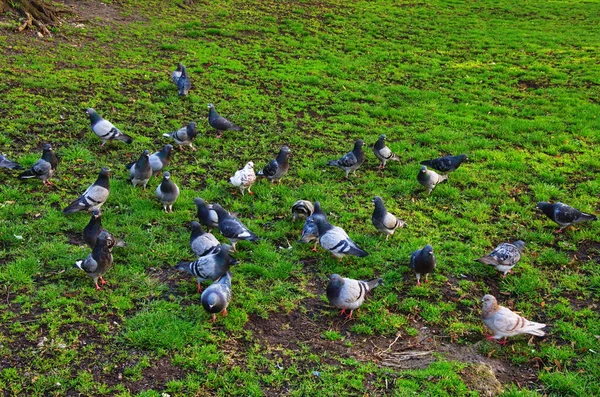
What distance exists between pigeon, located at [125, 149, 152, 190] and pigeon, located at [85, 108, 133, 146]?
1.38 m

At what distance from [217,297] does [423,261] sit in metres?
2.69

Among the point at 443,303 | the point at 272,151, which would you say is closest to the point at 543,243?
the point at 443,303

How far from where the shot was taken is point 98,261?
618 cm

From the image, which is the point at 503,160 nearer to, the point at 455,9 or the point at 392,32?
the point at 392,32

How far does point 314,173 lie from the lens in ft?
31.8

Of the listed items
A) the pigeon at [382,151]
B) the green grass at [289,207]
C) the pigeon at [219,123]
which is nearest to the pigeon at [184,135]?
A: the green grass at [289,207]

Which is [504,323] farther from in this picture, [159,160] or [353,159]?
[159,160]

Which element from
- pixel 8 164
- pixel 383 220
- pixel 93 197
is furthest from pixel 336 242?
pixel 8 164

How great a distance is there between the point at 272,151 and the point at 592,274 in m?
6.08

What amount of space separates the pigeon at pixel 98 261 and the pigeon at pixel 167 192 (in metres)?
1.69

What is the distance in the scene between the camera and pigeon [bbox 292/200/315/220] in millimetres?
8023

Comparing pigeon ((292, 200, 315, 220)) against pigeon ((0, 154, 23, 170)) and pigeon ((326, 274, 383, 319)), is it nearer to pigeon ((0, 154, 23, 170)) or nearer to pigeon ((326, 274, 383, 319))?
pigeon ((326, 274, 383, 319))

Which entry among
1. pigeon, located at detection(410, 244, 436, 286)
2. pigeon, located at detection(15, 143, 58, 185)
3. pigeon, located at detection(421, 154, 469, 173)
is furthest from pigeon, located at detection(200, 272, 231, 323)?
pigeon, located at detection(421, 154, 469, 173)

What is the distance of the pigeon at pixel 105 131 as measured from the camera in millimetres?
9727
